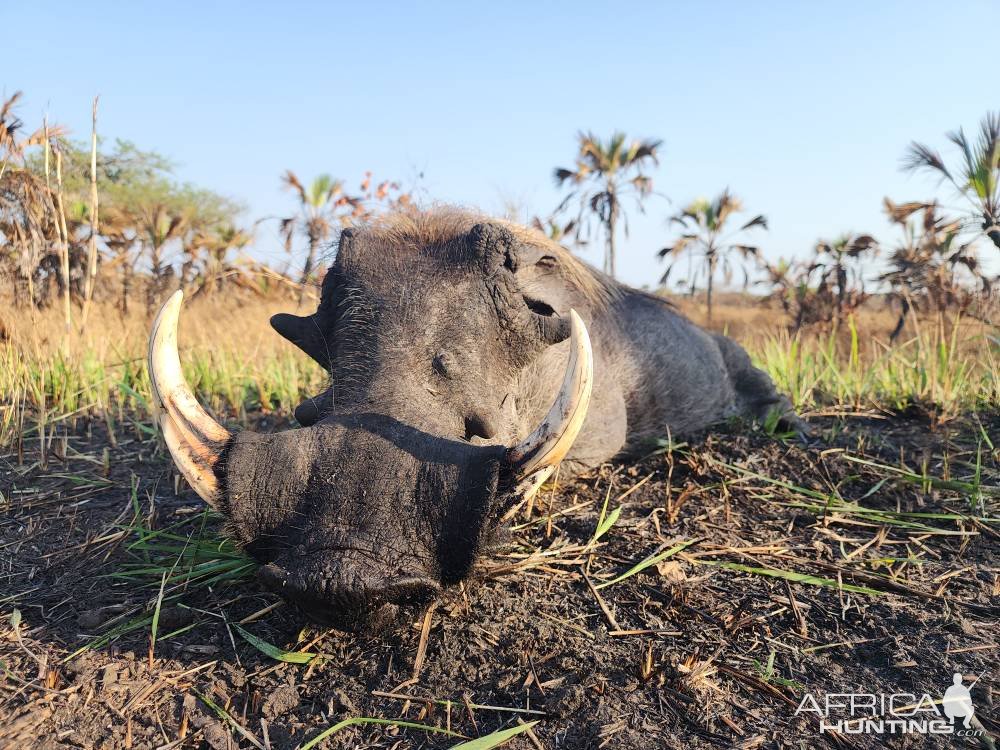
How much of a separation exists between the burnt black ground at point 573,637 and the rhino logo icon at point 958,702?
38 millimetres

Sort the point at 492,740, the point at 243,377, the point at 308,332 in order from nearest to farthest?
the point at 492,740
the point at 308,332
the point at 243,377

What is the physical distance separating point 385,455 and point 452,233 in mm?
1200

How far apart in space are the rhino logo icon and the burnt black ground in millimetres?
38

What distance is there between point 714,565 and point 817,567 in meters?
0.36

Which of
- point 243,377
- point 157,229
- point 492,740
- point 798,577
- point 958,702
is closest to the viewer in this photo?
point 492,740

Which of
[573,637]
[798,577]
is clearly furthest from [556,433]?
[798,577]

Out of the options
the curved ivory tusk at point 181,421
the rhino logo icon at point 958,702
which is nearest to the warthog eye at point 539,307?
the curved ivory tusk at point 181,421

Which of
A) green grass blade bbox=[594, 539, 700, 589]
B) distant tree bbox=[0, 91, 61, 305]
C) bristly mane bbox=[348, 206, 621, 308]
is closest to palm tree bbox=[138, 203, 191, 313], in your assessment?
distant tree bbox=[0, 91, 61, 305]

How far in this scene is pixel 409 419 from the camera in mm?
1852

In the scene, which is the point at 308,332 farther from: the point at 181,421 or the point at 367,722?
the point at 367,722

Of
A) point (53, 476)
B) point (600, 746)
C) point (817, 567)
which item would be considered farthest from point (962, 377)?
point (53, 476)

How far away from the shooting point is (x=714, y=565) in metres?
2.26

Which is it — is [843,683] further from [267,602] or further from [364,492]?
[267,602]

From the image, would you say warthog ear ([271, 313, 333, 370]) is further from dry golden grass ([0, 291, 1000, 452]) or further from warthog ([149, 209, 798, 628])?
dry golden grass ([0, 291, 1000, 452])
